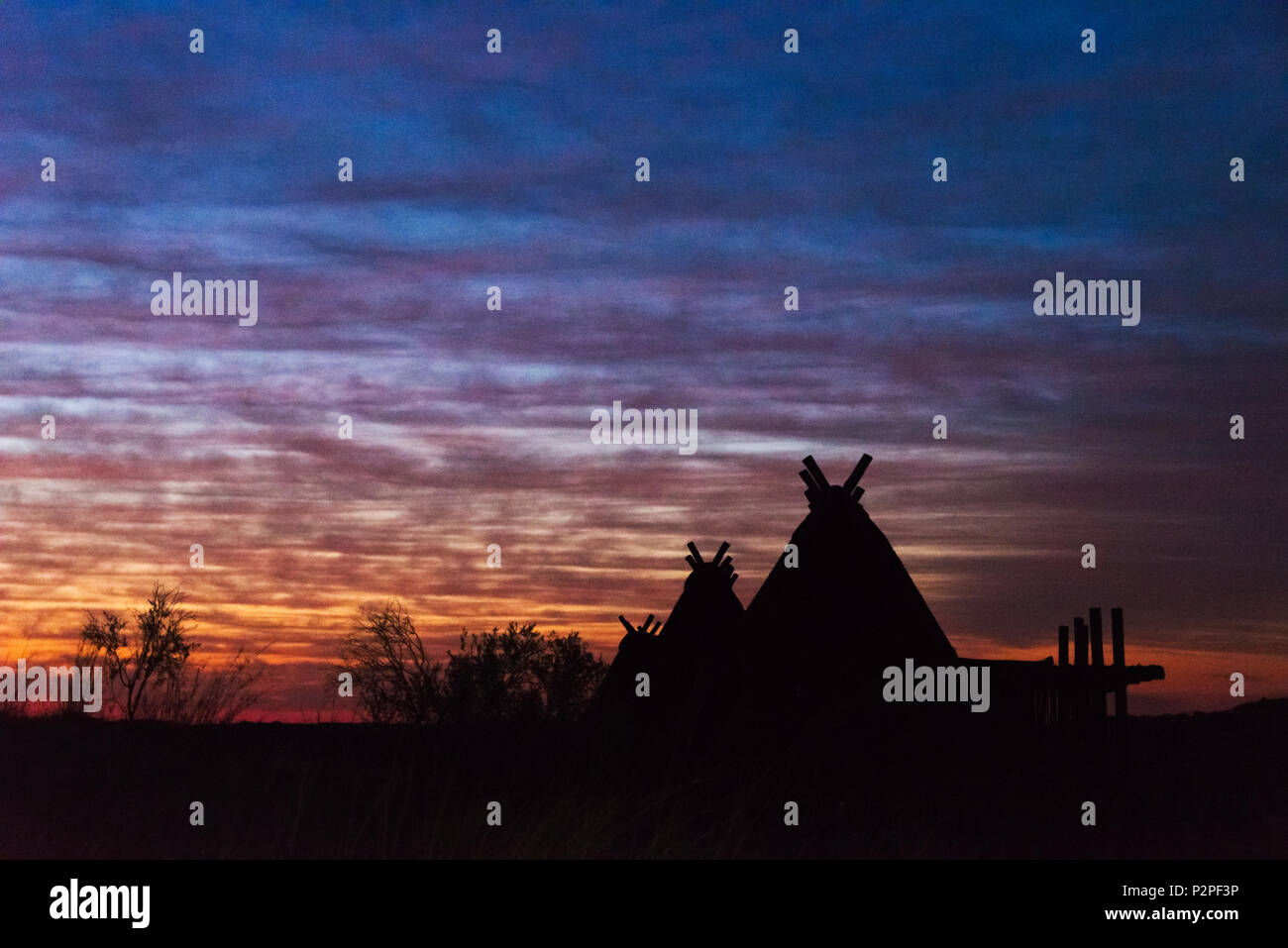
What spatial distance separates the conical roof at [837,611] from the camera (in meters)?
16.6

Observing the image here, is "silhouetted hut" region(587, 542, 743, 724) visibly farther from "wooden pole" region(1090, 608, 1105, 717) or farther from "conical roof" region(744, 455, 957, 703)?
"wooden pole" region(1090, 608, 1105, 717)

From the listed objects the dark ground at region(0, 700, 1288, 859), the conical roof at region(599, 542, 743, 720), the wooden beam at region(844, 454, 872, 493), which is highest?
the wooden beam at region(844, 454, 872, 493)

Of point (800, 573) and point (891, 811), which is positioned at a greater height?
point (800, 573)

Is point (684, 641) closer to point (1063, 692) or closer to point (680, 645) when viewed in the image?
point (680, 645)

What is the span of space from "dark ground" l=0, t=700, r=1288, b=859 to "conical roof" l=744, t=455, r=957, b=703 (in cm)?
99

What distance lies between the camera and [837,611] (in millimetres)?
16875

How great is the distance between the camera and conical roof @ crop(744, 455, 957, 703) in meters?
16.6

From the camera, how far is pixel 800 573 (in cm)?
1717

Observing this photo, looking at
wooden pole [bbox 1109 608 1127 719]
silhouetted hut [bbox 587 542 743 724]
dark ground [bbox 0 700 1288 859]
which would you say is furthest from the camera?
silhouetted hut [bbox 587 542 743 724]

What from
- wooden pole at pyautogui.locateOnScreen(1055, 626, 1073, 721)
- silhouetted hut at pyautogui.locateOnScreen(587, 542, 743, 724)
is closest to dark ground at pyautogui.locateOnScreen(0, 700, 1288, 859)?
wooden pole at pyautogui.locateOnScreen(1055, 626, 1073, 721)

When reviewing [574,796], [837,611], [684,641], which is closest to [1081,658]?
[837,611]
